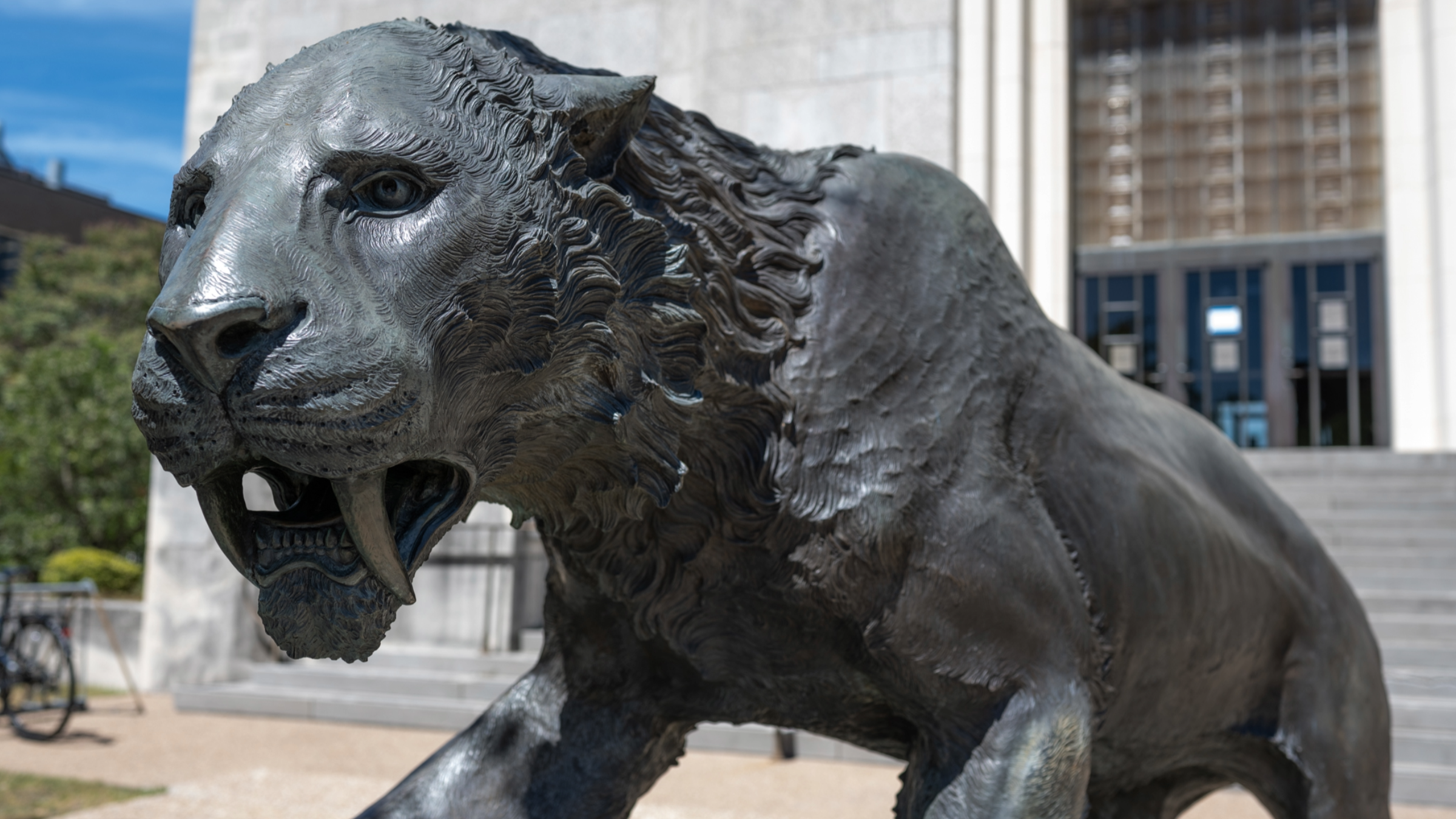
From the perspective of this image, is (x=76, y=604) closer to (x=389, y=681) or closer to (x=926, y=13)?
(x=389, y=681)

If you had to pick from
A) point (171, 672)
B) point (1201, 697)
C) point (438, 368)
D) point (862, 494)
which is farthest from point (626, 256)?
point (171, 672)

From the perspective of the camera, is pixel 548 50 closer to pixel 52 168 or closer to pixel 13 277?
pixel 13 277

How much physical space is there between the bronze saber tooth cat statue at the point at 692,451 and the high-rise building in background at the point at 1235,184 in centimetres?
978

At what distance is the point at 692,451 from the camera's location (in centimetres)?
186

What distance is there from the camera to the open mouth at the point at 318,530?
1450 mm

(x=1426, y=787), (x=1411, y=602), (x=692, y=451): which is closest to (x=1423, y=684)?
(x=1426, y=787)

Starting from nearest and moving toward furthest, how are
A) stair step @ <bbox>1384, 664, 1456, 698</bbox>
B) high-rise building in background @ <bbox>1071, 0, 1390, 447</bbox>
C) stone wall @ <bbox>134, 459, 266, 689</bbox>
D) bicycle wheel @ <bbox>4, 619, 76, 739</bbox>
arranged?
stair step @ <bbox>1384, 664, 1456, 698</bbox>, bicycle wheel @ <bbox>4, 619, 76, 739</bbox>, stone wall @ <bbox>134, 459, 266, 689</bbox>, high-rise building in background @ <bbox>1071, 0, 1390, 447</bbox>

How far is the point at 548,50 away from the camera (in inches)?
424

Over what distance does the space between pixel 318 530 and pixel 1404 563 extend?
31.0 feet

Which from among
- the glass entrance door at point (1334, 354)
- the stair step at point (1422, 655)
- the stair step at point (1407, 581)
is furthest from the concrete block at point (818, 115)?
the glass entrance door at point (1334, 354)

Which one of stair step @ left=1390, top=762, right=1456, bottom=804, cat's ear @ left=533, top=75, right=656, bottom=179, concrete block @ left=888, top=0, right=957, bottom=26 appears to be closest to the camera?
cat's ear @ left=533, top=75, right=656, bottom=179

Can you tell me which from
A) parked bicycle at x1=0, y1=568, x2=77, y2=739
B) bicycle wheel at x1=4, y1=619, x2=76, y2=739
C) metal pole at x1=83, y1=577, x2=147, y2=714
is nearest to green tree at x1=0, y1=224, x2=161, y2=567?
metal pole at x1=83, y1=577, x2=147, y2=714

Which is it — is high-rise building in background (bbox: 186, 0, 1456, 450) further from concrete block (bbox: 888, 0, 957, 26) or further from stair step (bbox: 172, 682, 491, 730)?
stair step (bbox: 172, 682, 491, 730)

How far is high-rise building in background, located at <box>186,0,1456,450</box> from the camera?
12531mm
